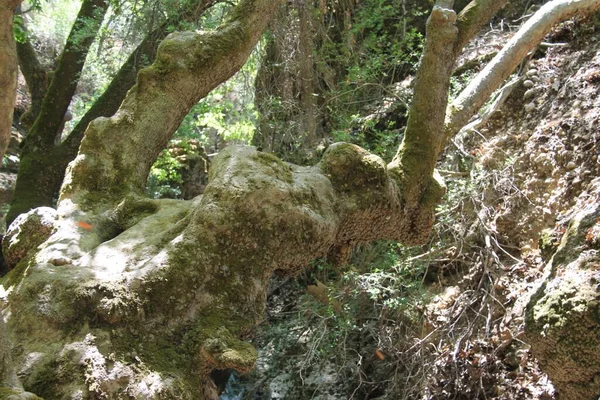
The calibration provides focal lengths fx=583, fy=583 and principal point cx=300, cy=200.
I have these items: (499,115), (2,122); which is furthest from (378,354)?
(2,122)

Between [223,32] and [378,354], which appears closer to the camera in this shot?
[223,32]

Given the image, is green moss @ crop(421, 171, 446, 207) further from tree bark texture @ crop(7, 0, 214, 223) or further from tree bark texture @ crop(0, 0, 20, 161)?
tree bark texture @ crop(7, 0, 214, 223)

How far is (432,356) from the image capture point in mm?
4793

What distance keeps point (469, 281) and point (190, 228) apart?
3402 millimetres

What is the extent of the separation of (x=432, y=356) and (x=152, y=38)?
4040 mm

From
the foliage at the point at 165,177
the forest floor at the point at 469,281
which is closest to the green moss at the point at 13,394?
the forest floor at the point at 469,281

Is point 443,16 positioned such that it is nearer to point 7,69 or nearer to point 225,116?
point 7,69

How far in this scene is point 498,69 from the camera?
3.61 meters

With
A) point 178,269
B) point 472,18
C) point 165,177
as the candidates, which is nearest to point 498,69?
point 472,18

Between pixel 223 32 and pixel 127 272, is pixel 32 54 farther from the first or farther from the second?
pixel 127 272

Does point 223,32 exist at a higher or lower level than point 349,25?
lower

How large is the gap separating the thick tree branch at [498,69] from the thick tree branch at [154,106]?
134 cm

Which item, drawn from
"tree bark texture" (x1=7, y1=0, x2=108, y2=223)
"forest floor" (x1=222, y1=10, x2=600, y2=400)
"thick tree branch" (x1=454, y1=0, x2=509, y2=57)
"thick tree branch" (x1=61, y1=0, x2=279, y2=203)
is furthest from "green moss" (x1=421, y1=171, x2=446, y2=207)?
"tree bark texture" (x1=7, y1=0, x2=108, y2=223)

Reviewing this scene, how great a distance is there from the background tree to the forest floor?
1.71 m
